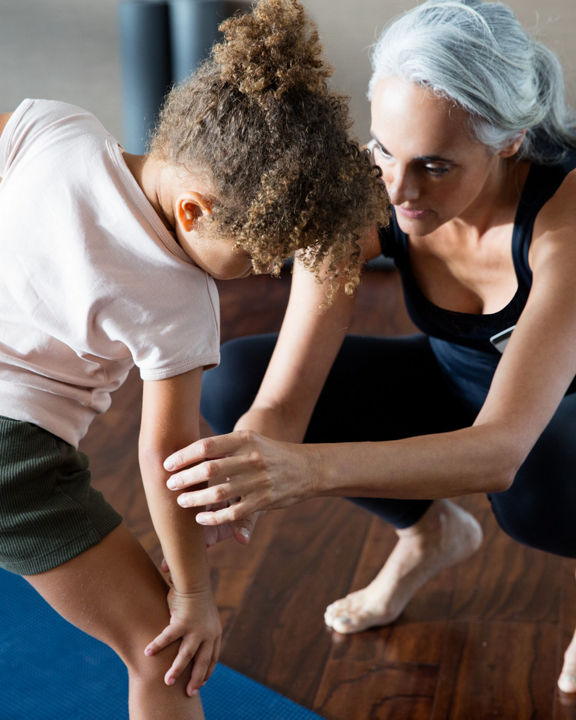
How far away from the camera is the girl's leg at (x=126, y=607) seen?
3.82 ft

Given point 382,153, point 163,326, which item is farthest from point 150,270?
point 382,153

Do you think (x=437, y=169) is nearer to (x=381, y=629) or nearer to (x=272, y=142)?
(x=272, y=142)

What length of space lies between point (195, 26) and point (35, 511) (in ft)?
8.14

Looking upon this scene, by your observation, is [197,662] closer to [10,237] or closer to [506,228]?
[10,237]

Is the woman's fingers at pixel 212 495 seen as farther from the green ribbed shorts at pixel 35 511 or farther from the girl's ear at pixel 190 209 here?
the girl's ear at pixel 190 209

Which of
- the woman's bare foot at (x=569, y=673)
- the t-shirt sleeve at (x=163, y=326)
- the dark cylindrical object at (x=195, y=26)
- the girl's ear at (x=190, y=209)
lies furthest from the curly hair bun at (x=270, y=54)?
the dark cylindrical object at (x=195, y=26)

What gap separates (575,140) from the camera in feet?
4.93

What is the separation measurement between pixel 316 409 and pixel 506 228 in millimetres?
468

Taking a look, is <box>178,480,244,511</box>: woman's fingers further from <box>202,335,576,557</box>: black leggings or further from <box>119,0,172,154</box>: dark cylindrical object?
<box>119,0,172,154</box>: dark cylindrical object

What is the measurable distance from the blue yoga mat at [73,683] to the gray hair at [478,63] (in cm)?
97

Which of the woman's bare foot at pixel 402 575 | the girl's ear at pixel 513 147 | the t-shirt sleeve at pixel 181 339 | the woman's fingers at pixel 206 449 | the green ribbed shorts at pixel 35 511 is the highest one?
the girl's ear at pixel 513 147

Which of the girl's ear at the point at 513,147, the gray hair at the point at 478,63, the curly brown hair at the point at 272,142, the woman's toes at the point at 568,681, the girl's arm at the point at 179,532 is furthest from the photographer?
the woman's toes at the point at 568,681

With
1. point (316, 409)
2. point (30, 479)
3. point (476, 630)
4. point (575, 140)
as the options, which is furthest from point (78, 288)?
point (476, 630)

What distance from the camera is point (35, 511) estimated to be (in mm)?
1156
